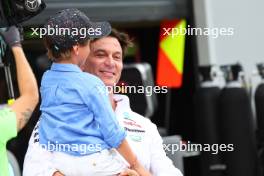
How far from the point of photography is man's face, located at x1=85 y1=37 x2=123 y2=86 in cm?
256

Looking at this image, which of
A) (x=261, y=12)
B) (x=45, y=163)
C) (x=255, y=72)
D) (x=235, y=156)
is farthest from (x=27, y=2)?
(x=261, y=12)

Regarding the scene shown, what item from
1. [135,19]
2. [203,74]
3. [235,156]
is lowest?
[235,156]

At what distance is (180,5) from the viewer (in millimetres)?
5957

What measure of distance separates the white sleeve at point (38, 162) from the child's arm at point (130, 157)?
0.26m

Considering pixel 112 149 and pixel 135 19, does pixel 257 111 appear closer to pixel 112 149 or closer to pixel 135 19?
pixel 135 19

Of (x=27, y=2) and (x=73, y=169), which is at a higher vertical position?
(x=27, y=2)

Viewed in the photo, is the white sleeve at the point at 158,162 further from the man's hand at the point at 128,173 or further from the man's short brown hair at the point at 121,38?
the man's short brown hair at the point at 121,38

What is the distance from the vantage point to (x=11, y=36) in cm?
253

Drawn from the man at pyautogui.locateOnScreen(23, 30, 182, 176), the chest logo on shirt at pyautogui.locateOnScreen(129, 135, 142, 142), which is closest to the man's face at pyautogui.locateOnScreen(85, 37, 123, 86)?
the man at pyautogui.locateOnScreen(23, 30, 182, 176)

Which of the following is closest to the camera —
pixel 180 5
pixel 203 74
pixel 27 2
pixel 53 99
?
pixel 53 99

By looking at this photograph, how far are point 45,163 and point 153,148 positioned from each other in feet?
1.58

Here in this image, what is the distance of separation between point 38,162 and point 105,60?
0.49 m

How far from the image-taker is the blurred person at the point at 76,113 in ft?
7.29

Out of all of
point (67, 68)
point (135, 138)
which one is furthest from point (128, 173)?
point (67, 68)
